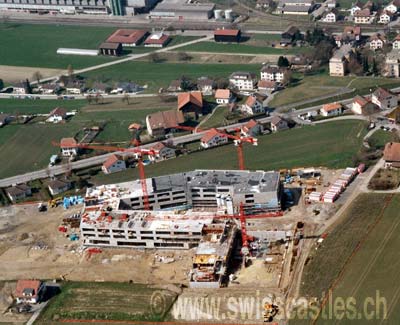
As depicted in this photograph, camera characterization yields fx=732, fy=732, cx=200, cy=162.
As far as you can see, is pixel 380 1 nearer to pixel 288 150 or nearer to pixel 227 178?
pixel 288 150

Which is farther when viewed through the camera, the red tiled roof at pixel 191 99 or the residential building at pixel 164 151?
the red tiled roof at pixel 191 99

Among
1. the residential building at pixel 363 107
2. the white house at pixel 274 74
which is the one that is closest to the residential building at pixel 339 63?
the white house at pixel 274 74

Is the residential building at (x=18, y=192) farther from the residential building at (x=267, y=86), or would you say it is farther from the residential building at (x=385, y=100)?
the residential building at (x=385, y=100)

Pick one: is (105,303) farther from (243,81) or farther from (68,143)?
(243,81)

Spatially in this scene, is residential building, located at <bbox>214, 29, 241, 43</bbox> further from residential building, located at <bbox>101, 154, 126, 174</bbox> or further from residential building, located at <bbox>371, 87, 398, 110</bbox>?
residential building, located at <bbox>101, 154, 126, 174</bbox>

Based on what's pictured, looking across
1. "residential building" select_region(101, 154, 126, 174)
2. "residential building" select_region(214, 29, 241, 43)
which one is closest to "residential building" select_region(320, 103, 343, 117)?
"residential building" select_region(101, 154, 126, 174)

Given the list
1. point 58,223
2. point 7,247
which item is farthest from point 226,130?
point 7,247
